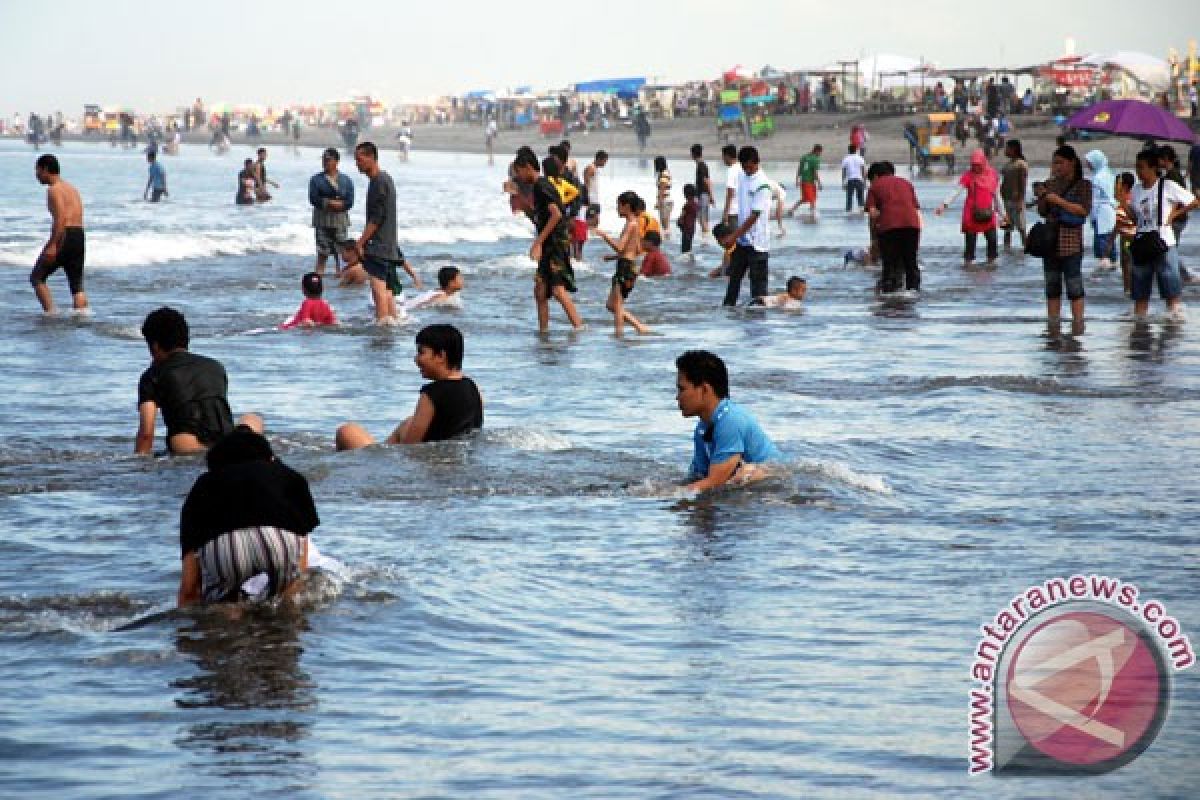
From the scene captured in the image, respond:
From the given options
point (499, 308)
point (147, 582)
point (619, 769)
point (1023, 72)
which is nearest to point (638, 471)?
point (147, 582)

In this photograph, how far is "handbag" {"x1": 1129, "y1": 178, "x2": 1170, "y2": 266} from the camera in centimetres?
1530

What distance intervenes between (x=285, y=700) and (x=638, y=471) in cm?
412

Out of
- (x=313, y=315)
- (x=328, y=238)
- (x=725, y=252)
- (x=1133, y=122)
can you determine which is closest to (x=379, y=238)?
(x=313, y=315)

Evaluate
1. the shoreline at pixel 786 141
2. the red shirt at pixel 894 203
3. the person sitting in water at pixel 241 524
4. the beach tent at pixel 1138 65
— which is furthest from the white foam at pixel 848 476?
the beach tent at pixel 1138 65

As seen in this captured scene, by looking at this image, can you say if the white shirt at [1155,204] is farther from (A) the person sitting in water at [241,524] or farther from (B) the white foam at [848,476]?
(A) the person sitting in water at [241,524]

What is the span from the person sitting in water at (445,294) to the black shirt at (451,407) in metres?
8.03

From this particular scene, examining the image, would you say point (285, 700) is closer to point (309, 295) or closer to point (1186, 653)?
point (1186, 653)

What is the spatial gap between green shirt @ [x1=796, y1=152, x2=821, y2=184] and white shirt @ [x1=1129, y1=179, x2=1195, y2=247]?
19244 mm

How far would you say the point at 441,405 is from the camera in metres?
9.55

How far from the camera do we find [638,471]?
9.63 meters

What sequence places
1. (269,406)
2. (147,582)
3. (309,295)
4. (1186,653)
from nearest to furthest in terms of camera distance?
1. (1186,653)
2. (147,582)
3. (269,406)
4. (309,295)

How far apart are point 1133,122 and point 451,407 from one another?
618 inches

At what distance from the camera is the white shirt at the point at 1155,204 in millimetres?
15289

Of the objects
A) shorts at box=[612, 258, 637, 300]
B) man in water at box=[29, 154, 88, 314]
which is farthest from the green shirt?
man in water at box=[29, 154, 88, 314]
